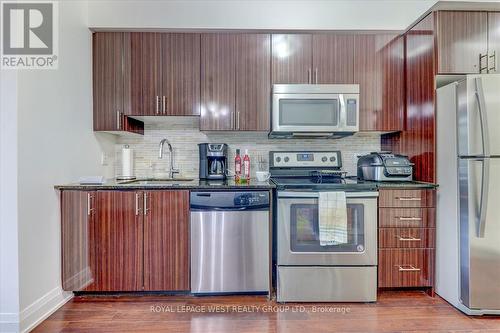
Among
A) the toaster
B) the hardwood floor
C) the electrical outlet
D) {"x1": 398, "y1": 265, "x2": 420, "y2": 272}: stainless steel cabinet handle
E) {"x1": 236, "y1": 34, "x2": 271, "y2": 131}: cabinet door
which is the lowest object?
the hardwood floor

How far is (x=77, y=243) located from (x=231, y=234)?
1129mm

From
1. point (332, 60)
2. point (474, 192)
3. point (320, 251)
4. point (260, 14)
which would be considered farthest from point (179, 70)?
point (474, 192)

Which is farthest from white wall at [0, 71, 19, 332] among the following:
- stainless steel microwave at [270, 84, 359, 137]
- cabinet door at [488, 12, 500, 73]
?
cabinet door at [488, 12, 500, 73]

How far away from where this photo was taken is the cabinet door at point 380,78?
2475 mm

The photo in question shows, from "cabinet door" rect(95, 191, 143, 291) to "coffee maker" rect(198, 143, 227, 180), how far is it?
0.72m

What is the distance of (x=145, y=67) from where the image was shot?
8.01 feet

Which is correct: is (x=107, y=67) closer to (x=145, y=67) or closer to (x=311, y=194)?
(x=145, y=67)

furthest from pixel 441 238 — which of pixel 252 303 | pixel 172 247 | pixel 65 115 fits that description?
pixel 65 115

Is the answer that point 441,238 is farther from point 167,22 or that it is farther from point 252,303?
point 167,22

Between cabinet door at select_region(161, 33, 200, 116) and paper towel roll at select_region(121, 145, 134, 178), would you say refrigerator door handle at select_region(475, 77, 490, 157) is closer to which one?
cabinet door at select_region(161, 33, 200, 116)

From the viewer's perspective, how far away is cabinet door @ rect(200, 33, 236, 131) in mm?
2453

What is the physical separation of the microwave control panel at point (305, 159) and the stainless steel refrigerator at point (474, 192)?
0.93m

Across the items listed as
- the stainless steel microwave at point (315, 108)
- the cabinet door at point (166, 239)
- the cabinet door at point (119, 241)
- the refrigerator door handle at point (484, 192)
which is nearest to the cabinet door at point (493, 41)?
the refrigerator door handle at point (484, 192)

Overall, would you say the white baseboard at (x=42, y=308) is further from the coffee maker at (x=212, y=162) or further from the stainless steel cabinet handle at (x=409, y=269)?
the stainless steel cabinet handle at (x=409, y=269)
